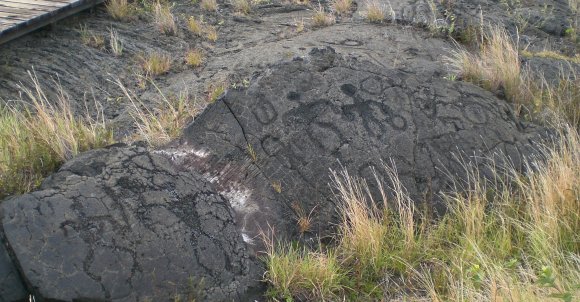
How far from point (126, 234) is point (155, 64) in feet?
11.9

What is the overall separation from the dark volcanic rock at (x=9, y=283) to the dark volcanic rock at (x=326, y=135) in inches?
61.8

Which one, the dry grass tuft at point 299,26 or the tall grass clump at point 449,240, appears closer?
the tall grass clump at point 449,240

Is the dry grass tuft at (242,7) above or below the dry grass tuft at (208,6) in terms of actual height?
below

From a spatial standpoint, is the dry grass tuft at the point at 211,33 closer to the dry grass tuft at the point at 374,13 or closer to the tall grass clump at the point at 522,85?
the dry grass tuft at the point at 374,13

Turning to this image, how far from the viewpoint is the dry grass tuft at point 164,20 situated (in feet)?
27.9

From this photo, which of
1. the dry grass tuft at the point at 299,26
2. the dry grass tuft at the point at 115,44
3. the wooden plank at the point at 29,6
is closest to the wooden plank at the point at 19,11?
the wooden plank at the point at 29,6

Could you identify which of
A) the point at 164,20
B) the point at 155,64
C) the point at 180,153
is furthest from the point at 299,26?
the point at 180,153

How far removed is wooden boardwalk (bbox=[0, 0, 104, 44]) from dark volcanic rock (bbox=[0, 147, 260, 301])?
3.28 metres

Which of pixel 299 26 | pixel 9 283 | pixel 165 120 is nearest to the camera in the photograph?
pixel 9 283

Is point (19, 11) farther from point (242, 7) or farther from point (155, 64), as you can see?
point (242, 7)

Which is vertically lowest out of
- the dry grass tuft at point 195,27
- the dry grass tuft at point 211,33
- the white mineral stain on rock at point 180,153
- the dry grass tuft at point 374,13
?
the dry grass tuft at point 374,13

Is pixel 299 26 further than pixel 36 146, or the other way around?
pixel 299 26

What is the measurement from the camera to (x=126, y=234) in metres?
4.20

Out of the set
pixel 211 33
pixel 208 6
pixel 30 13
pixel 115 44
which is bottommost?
pixel 211 33
